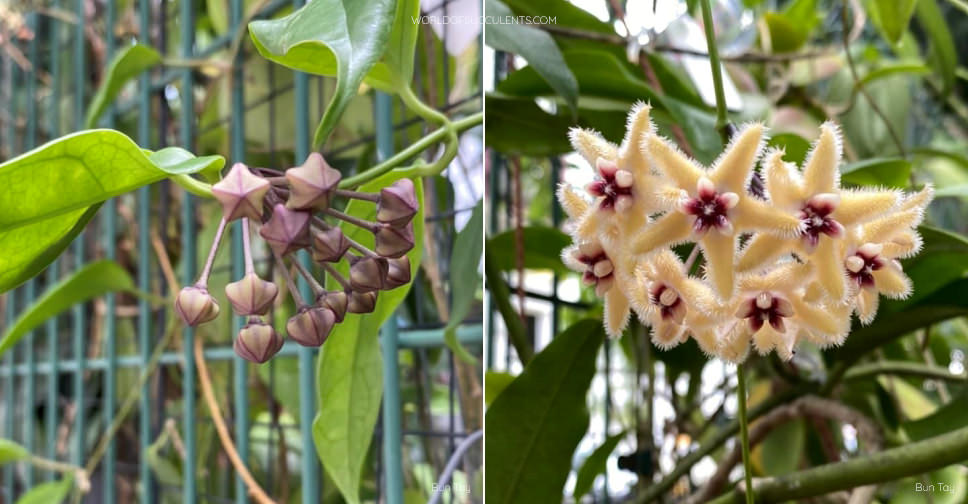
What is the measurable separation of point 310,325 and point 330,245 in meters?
0.03

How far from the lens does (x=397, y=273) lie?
29 cm

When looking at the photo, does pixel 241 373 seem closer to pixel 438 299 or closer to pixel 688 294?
pixel 438 299

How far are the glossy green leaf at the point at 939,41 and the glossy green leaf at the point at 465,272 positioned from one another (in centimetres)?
42

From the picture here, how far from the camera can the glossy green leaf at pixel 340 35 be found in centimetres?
26

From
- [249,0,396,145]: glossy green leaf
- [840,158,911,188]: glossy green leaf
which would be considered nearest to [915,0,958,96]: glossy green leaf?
[840,158,911,188]: glossy green leaf

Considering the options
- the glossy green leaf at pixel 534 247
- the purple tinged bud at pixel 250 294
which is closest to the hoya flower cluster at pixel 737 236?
the purple tinged bud at pixel 250 294

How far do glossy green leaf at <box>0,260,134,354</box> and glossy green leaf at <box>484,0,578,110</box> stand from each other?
35 cm

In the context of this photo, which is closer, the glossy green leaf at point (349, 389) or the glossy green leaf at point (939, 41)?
the glossy green leaf at point (349, 389)

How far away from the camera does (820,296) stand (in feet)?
1.00

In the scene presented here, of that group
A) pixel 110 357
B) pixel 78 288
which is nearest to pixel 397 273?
pixel 78 288

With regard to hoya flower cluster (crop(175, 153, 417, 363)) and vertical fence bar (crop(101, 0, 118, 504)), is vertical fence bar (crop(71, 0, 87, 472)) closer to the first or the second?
vertical fence bar (crop(101, 0, 118, 504))

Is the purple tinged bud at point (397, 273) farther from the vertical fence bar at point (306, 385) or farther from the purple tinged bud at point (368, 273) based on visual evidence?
the vertical fence bar at point (306, 385)

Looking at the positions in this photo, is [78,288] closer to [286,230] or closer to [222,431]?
[222,431]

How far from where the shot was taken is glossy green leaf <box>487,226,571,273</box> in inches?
20.8
